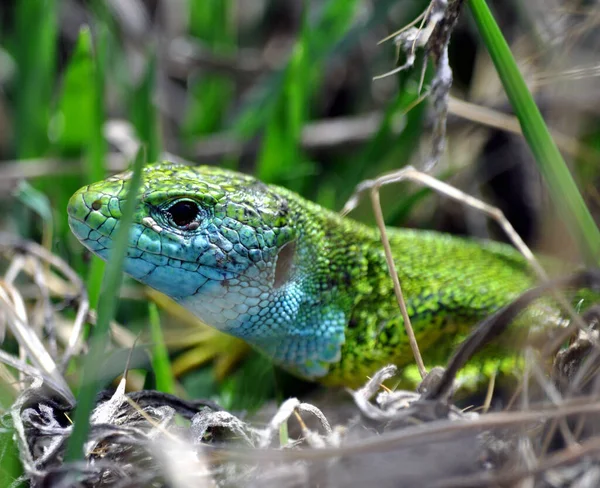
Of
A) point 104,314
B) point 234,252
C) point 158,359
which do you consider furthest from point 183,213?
point 104,314

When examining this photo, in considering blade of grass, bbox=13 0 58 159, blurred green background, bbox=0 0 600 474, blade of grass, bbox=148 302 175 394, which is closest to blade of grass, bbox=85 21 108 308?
blurred green background, bbox=0 0 600 474

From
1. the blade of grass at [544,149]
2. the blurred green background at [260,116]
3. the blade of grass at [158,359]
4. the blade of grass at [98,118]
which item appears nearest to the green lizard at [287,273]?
the blade of grass at [158,359]

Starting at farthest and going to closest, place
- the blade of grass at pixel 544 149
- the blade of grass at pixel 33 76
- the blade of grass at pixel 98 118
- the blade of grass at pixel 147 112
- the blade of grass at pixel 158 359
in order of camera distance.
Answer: the blade of grass at pixel 33 76
the blade of grass at pixel 147 112
the blade of grass at pixel 98 118
the blade of grass at pixel 158 359
the blade of grass at pixel 544 149

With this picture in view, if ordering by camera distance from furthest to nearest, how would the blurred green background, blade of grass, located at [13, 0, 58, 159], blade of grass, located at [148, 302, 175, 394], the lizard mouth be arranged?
blade of grass, located at [13, 0, 58, 159], the blurred green background, blade of grass, located at [148, 302, 175, 394], the lizard mouth

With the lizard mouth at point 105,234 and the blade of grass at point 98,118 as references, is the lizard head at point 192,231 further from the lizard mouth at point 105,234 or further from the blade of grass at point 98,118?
the blade of grass at point 98,118

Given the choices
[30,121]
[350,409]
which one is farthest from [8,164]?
[350,409]

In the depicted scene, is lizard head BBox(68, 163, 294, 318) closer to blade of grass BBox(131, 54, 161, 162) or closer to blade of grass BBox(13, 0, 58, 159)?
blade of grass BBox(131, 54, 161, 162)
